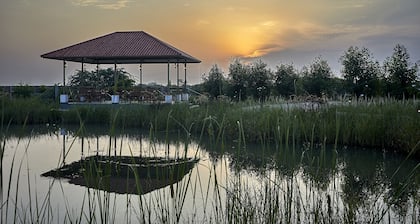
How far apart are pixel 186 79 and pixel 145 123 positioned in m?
7.48

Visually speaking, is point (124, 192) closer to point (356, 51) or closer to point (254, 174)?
point (254, 174)

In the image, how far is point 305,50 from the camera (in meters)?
16.4

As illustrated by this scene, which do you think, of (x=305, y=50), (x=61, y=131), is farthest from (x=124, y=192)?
(x=305, y=50)

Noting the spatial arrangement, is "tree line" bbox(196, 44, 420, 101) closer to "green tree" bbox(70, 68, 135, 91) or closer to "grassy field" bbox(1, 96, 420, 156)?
"grassy field" bbox(1, 96, 420, 156)

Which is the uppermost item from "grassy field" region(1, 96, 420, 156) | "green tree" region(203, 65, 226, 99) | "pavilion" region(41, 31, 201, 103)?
"pavilion" region(41, 31, 201, 103)

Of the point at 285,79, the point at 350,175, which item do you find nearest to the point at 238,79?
the point at 285,79

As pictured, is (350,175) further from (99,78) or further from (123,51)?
(99,78)

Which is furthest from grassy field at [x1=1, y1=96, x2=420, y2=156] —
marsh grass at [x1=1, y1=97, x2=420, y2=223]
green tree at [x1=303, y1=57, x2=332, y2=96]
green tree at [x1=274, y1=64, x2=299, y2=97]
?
green tree at [x1=274, y1=64, x2=299, y2=97]

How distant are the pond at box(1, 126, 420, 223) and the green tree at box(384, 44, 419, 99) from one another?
9054 millimetres

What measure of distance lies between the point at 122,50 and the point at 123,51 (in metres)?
0.16

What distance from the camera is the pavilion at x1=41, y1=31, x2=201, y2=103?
55.2 ft

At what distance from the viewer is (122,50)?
17.4 m

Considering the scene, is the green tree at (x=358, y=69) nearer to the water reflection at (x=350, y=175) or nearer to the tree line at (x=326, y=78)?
the tree line at (x=326, y=78)

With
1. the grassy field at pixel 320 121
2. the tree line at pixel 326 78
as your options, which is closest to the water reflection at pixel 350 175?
the grassy field at pixel 320 121
